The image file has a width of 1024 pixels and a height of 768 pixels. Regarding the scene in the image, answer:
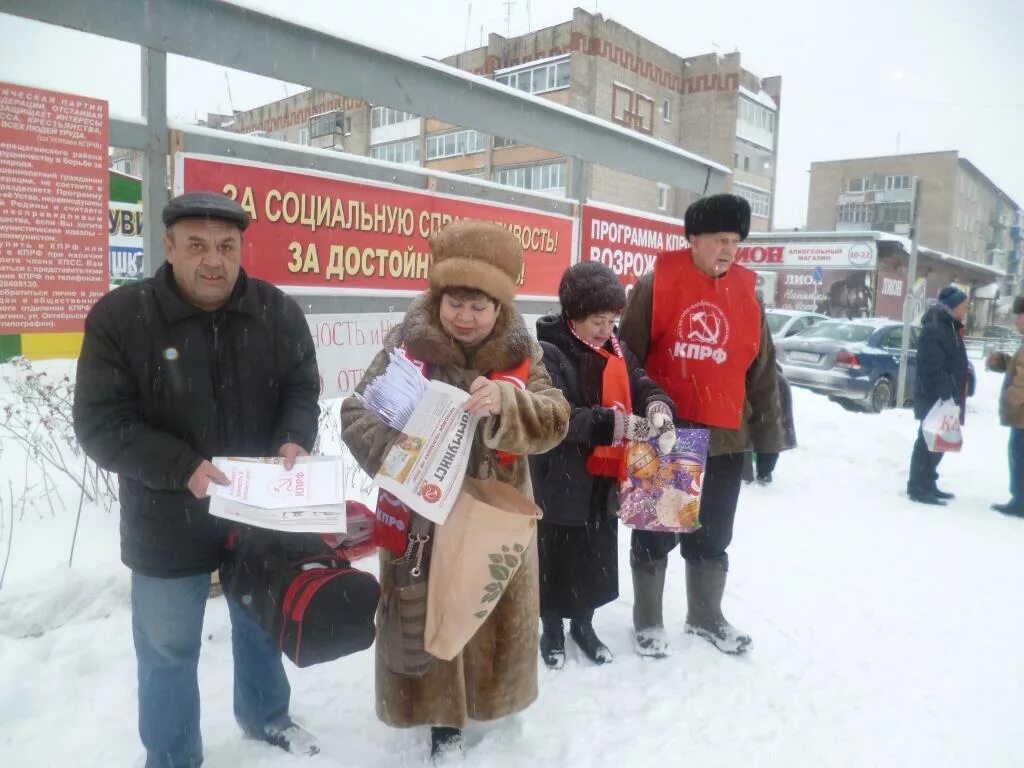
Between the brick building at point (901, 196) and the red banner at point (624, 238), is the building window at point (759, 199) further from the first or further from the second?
the red banner at point (624, 238)

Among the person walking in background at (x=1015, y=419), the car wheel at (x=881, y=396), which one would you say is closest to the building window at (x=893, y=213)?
the car wheel at (x=881, y=396)

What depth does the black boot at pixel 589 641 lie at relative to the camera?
3.14 metres

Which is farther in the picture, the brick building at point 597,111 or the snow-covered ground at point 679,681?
the brick building at point 597,111

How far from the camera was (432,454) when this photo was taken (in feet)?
6.66

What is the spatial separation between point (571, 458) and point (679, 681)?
1.09m

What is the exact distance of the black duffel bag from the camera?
1.86m

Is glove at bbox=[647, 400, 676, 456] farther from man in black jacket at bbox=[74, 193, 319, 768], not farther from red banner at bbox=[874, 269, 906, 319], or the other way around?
red banner at bbox=[874, 269, 906, 319]

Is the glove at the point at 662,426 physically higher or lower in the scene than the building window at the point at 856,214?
lower

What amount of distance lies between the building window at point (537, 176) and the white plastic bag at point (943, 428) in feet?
90.3

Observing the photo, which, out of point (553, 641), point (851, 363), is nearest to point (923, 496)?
point (553, 641)

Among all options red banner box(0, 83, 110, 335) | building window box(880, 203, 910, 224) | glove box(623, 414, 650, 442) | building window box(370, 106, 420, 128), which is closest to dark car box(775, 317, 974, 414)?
glove box(623, 414, 650, 442)

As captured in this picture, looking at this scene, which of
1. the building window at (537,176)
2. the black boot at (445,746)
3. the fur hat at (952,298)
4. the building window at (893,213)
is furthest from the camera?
the building window at (893,213)

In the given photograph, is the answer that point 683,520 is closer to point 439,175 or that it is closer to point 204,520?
point 204,520

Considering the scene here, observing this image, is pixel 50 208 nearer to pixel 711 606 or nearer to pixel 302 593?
pixel 302 593
